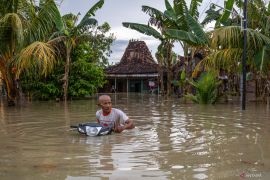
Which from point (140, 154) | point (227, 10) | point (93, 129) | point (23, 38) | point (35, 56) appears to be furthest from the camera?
point (227, 10)

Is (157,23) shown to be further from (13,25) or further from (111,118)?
(111,118)

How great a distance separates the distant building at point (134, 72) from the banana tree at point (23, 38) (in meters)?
22.8

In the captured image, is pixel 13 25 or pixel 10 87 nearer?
pixel 13 25

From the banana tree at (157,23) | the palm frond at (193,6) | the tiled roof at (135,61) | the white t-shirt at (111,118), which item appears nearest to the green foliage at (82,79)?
the banana tree at (157,23)

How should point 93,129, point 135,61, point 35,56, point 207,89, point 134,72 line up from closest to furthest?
point 93,129 < point 35,56 < point 207,89 < point 134,72 < point 135,61

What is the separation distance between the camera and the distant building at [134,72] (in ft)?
137

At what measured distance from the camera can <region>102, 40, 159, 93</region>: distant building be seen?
4169 cm

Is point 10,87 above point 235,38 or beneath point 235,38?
beneath

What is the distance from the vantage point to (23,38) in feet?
55.2

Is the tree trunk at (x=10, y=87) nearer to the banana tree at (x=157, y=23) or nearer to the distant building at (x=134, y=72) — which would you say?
the banana tree at (x=157, y=23)

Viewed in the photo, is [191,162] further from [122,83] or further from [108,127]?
[122,83]

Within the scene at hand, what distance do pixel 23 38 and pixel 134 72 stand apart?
25444mm

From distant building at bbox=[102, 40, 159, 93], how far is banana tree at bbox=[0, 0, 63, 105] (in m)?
22.8

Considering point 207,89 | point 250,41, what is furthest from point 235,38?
point 207,89
